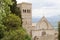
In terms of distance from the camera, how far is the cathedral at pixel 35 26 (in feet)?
213

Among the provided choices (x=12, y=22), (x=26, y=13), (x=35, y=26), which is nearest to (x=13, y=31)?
(x=12, y=22)

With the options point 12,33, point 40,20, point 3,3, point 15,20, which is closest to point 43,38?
point 40,20

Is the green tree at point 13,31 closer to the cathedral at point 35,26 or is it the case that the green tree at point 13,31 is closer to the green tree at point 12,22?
the green tree at point 12,22

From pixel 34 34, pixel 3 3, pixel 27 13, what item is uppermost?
pixel 3 3

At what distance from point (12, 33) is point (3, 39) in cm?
259

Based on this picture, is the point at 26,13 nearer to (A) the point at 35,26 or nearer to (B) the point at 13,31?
(A) the point at 35,26

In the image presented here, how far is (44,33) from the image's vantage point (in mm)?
68312

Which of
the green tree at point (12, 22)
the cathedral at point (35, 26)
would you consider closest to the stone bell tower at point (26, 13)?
the cathedral at point (35, 26)

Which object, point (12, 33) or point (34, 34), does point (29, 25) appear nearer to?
point (34, 34)

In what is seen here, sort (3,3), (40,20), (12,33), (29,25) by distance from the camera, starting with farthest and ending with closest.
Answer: (40,20), (29,25), (12,33), (3,3)

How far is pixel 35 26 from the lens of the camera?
7006 cm

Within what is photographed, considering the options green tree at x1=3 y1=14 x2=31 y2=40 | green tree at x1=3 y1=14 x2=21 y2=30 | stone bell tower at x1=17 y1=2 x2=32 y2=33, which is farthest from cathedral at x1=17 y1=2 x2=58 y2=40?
green tree at x1=3 y1=14 x2=31 y2=40

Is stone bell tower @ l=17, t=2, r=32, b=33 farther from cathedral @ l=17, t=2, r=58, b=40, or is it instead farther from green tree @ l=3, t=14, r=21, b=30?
green tree @ l=3, t=14, r=21, b=30

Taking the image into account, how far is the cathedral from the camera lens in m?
64.8
